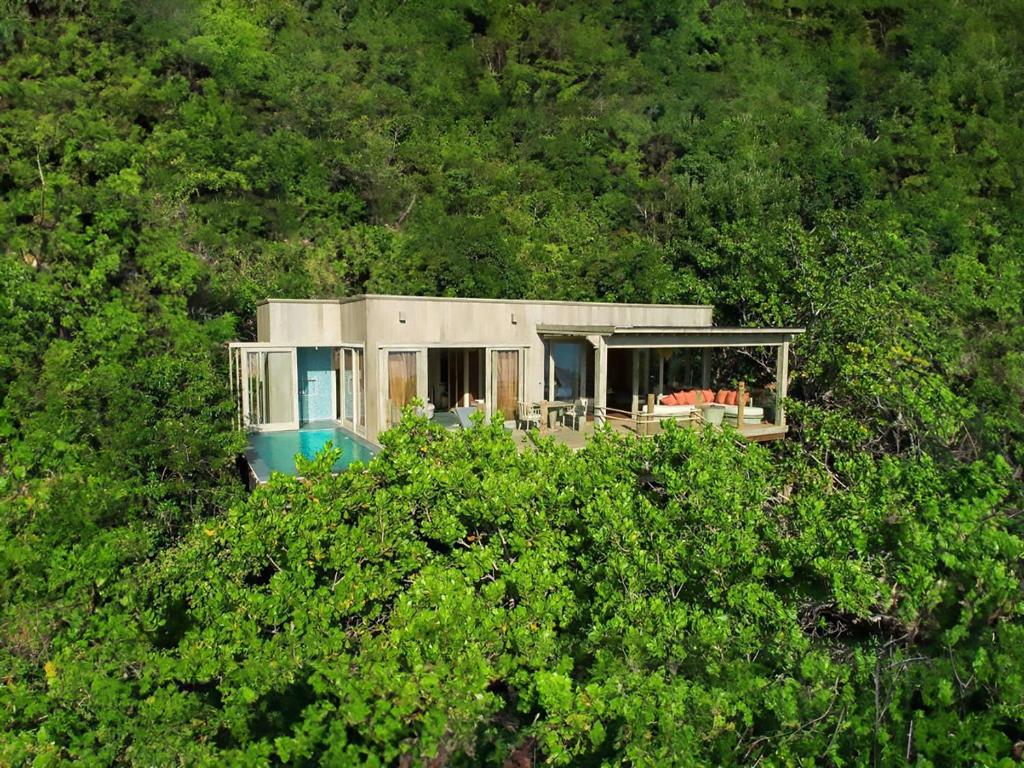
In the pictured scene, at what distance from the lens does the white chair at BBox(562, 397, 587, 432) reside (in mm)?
13484

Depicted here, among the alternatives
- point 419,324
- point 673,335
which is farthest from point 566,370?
point 419,324

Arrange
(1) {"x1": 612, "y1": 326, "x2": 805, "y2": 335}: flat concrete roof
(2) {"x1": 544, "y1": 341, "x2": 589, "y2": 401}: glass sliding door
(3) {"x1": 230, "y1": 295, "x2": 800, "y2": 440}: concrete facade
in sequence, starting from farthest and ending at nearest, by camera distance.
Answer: (2) {"x1": 544, "y1": 341, "x2": 589, "y2": 401}: glass sliding door
(3) {"x1": 230, "y1": 295, "x2": 800, "y2": 440}: concrete facade
(1) {"x1": 612, "y1": 326, "x2": 805, "y2": 335}: flat concrete roof

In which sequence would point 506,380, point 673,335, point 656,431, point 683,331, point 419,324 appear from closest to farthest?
point 656,431 < point 419,324 < point 683,331 < point 673,335 < point 506,380

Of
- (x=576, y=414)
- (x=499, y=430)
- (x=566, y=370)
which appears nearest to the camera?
(x=499, y=430)

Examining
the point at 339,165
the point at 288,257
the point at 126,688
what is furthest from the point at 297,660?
the point at 339,165

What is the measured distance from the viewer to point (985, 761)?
3484mm

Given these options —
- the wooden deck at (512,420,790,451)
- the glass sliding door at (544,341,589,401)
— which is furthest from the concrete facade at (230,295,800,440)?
the wooden deck at (512,420,790,451)

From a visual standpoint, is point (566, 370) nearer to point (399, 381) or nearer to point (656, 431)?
point (656, 431)

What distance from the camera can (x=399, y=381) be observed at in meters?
13.0

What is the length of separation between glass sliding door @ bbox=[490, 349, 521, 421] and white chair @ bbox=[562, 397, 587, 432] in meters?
1.05

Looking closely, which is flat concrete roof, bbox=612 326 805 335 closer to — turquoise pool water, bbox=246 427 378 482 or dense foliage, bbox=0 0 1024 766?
dense foliage, bbox=0 0 1024 766

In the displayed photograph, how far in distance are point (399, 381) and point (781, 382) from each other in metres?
7.93

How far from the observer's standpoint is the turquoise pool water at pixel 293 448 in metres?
10.6

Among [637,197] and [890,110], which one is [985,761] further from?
[890,110]
